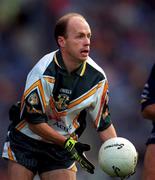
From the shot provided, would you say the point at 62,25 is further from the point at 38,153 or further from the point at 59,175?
the point at 59,175

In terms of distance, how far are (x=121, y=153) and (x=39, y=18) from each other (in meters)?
5.35

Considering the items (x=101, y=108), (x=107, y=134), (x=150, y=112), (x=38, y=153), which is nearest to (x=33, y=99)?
(x=38, y=153)

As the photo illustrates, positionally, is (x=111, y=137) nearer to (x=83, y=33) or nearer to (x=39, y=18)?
(x=83, y=33)

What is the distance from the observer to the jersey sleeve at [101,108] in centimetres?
736

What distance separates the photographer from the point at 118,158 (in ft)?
23.1

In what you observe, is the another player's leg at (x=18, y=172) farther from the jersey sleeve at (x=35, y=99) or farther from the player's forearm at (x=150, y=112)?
the player's forearm at (x=150, y=112)

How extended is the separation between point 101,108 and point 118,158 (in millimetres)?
560

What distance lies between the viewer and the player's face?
23.9ft

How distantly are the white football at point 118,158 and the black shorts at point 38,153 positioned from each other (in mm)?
438

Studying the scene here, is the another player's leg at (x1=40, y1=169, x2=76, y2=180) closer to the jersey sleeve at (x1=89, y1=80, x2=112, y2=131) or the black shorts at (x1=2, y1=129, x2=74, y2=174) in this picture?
the black shorts at (x1=2, y1=129, x2=74, y2=174)

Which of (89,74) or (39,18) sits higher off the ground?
(89,74)

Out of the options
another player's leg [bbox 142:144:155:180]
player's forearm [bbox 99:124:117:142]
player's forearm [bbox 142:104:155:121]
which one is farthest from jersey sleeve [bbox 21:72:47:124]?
another player's leg [bbox 142:144:155:180]

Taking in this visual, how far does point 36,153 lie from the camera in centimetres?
739

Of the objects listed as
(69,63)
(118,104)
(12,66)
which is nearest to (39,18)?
(12,66)
